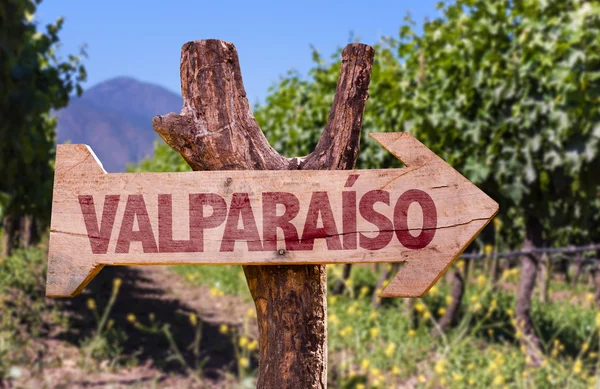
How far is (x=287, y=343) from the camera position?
4.58 feet

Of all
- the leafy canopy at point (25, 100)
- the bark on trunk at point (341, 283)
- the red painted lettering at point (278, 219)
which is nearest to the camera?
the red painted lettering at point (278, 219)

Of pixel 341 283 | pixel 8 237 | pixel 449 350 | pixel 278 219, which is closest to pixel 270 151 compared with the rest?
pixel 278 219

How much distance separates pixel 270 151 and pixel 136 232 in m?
0.37

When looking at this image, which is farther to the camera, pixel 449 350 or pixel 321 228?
pixel 449 350

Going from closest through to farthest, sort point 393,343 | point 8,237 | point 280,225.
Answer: point 280,225, point 393,343, point 8,237

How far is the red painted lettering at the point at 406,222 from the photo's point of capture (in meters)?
1.36

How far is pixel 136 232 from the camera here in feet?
4.55

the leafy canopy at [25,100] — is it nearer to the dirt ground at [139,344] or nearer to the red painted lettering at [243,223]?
the dirt ground at [139,344]

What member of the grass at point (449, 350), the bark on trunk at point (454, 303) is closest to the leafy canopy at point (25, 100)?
the grass at point (449, 350)

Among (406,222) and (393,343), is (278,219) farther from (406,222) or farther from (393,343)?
(393,343)

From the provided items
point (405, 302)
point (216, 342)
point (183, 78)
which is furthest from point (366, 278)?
point (183, 78)

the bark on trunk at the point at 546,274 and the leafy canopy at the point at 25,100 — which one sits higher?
the leafy canopy at the point at 25,100

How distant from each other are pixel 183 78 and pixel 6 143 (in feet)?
17.0

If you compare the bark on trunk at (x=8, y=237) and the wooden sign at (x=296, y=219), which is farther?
the bark on trunk at (x=8, y=237)
